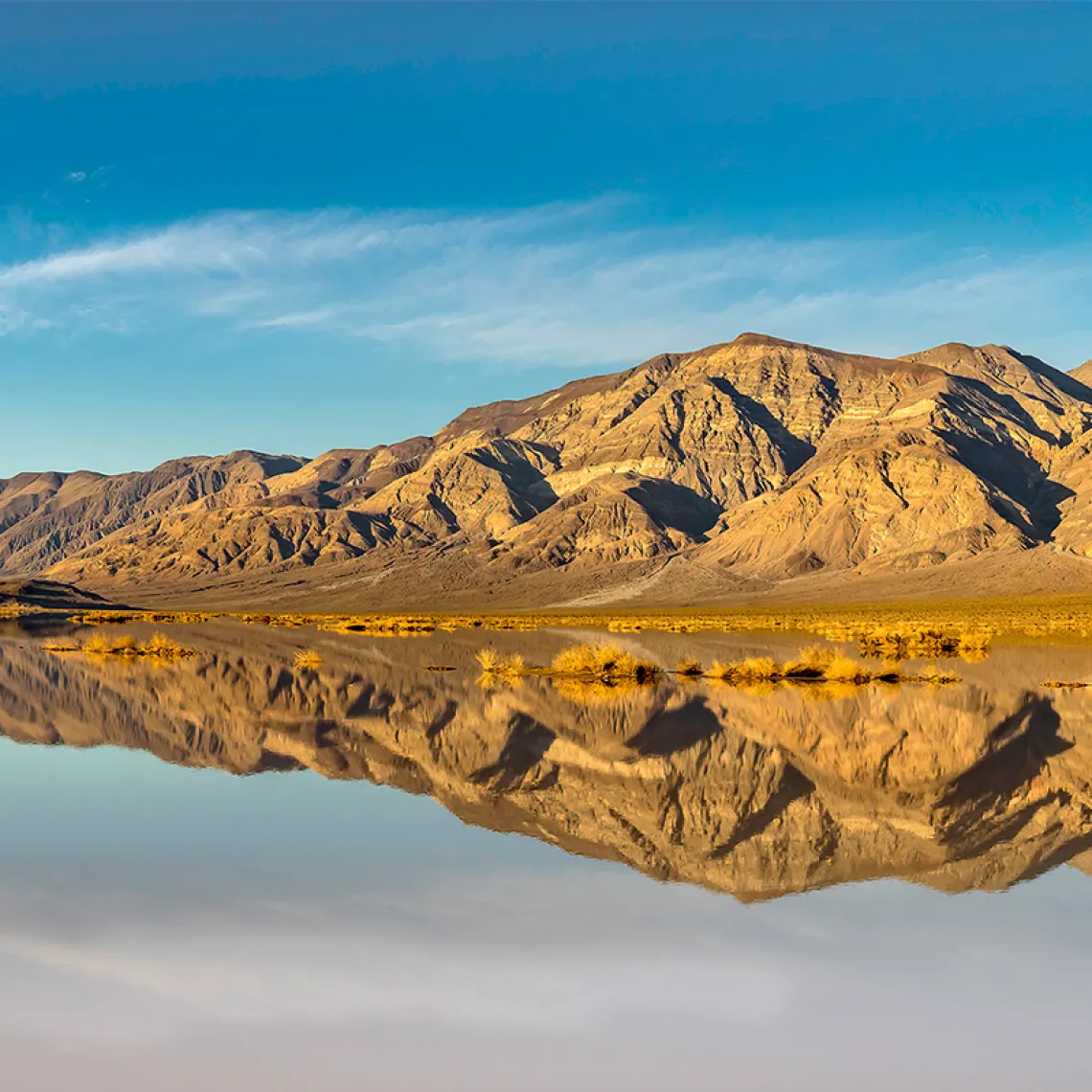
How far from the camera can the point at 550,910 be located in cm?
916

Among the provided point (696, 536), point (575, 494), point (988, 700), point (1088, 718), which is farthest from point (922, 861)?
point (575, 494)

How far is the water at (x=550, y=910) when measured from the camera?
630 centimetres

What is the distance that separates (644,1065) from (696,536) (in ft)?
575

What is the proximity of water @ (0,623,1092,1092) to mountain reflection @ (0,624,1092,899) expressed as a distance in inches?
3.8

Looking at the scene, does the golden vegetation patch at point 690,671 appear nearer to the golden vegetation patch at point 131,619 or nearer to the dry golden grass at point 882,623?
the dry golden grass at point 882,623

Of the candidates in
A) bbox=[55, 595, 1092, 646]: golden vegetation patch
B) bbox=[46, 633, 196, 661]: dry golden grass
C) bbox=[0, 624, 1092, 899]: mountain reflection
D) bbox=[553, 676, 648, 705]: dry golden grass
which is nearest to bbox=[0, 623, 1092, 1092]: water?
bbox=[0, 624, 1092, 899]: mountain reflection

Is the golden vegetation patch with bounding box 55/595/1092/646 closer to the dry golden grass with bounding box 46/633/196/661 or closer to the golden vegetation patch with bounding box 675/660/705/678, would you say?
the golden vegetation patch with bounding box 675/660/705/678

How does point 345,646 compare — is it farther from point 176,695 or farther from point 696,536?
point 696,536

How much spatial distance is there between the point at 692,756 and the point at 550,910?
8792 millimetres

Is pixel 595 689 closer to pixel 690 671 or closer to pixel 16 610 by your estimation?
pixel 690 671

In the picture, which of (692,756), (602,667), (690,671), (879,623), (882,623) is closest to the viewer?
(692,756)

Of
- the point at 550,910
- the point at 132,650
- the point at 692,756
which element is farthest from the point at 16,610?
the point at 550,910

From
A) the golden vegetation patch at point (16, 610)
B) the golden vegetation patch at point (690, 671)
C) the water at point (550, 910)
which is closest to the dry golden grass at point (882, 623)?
the golden vegetation patch at point (16, 610)

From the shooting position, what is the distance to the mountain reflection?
11.5m
